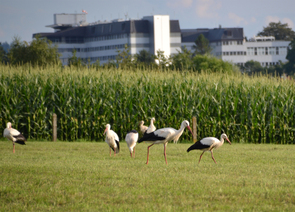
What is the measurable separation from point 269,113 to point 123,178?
15.1 meters

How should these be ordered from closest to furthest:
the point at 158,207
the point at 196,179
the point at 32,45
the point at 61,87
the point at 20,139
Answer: the point at 158,207 → the point at 196,179 → the point at 20,139 → the point at 61,87 → the point at 32,45

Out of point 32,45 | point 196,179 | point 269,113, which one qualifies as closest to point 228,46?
point 32,45

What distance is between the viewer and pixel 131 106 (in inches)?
907

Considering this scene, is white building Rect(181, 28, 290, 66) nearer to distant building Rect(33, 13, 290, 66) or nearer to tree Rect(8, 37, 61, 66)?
distant building Rect(33, 13, 290, 66)

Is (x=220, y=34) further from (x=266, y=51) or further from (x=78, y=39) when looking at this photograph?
(x=78, y=39)

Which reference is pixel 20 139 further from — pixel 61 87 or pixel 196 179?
pixel 196 179

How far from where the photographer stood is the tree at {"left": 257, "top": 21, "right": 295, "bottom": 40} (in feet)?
557

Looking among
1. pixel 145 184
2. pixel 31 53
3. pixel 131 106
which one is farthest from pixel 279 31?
pixel 145 184

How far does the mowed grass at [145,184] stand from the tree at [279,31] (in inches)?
6481

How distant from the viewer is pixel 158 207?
7.79 m

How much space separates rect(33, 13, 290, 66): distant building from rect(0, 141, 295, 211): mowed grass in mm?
138111

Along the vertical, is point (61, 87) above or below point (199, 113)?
above

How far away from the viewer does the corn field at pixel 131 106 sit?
22734 millimetres

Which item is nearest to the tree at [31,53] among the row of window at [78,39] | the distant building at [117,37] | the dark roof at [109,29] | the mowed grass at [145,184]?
the mowed grass at [145,184]
